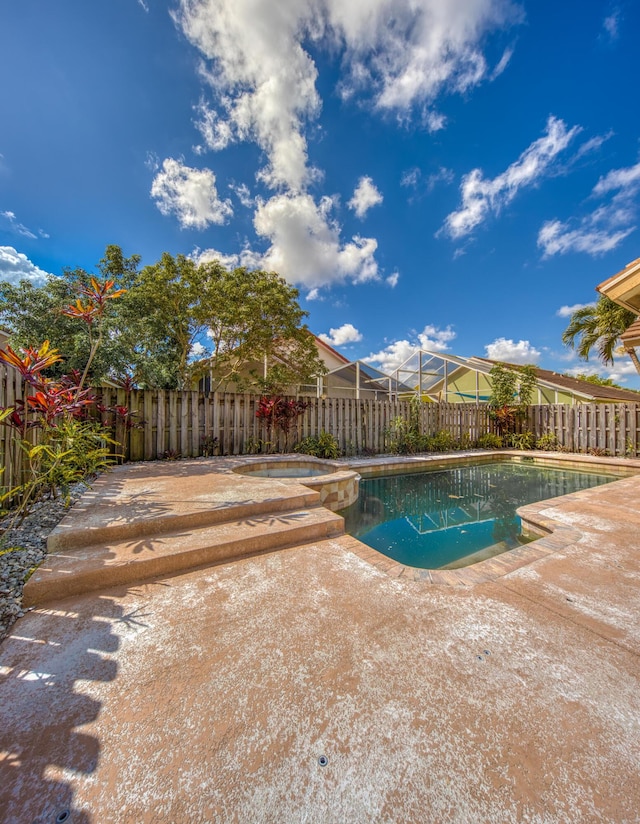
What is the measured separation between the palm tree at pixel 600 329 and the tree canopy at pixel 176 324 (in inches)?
430

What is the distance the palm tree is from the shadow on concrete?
15978mm

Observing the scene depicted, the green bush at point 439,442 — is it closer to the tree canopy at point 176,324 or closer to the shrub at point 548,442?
the shrub at point 548,442

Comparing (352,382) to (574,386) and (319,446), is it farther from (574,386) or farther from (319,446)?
(574,386)

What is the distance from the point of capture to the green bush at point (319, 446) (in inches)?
278

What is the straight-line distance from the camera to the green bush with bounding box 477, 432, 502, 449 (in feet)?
32.1

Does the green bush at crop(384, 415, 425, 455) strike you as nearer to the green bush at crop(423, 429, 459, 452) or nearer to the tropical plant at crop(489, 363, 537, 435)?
the green bush at crop(423, 429, 459, 452)

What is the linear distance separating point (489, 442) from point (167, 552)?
10.1m

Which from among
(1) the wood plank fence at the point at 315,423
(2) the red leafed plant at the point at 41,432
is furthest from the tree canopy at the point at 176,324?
(2) the red leafed plant at the point at 41,432

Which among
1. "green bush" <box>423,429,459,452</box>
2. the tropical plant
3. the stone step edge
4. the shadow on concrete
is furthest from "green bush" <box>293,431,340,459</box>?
the tropical plant

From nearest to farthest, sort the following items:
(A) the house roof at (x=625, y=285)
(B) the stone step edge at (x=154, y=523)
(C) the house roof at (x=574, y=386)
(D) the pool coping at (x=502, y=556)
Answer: (D) the pool coping at (x=502, y=556), (B) the stone step edge at (x=154, y=523), (A) the house roof at (x=625, y=285), (C) the house roof at (x=574, y=386)

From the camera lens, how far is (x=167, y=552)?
6.72ft

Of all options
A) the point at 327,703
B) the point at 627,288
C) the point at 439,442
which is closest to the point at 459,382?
the point at 439,442

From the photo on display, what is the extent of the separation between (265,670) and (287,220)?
10085 mm

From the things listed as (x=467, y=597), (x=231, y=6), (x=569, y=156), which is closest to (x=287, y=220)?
(x=231, y=6)
